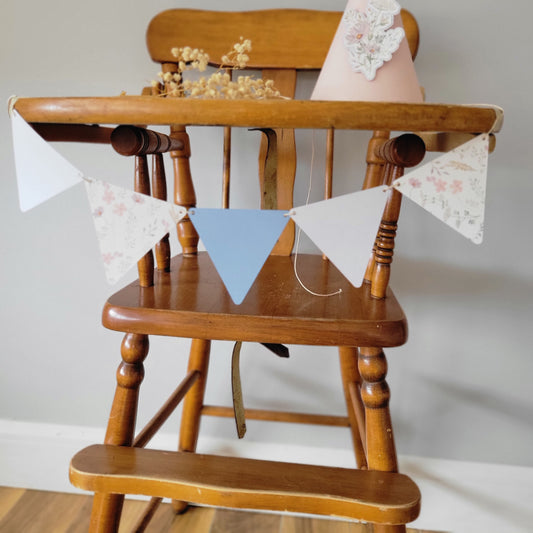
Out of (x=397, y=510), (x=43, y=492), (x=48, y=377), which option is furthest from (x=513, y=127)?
(x=43, y=492)

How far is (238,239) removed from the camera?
1.82 ft

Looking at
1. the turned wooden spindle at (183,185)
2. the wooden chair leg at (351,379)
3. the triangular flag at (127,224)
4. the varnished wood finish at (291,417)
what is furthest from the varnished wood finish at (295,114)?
the varnished wood finish at (291,417)

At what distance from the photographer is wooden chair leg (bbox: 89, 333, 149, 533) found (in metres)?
0.60

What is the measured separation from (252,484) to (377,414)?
0.56 ft

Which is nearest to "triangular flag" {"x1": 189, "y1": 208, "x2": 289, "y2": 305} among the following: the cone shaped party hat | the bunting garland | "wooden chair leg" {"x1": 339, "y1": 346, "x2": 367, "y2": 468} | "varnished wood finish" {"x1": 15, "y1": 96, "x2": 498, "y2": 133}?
the bunting garland

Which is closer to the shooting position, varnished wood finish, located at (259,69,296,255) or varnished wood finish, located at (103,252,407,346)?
varnished wood finish, located at (103,252,407,346)

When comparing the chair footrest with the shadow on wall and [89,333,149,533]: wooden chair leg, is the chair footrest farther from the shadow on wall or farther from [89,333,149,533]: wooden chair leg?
the shadow on wall

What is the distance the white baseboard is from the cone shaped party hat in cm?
72

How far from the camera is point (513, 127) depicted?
89 centimetres

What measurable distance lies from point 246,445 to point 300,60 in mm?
755

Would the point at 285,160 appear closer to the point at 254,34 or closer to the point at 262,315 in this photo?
the point at 254,34

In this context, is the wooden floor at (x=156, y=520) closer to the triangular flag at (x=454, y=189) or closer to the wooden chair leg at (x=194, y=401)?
the wooden chair leg at (x=194, y=401)

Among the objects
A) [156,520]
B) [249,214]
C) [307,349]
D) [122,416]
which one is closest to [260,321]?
[249,214]

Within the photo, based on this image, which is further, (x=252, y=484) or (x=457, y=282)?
(x=457, y=282)
